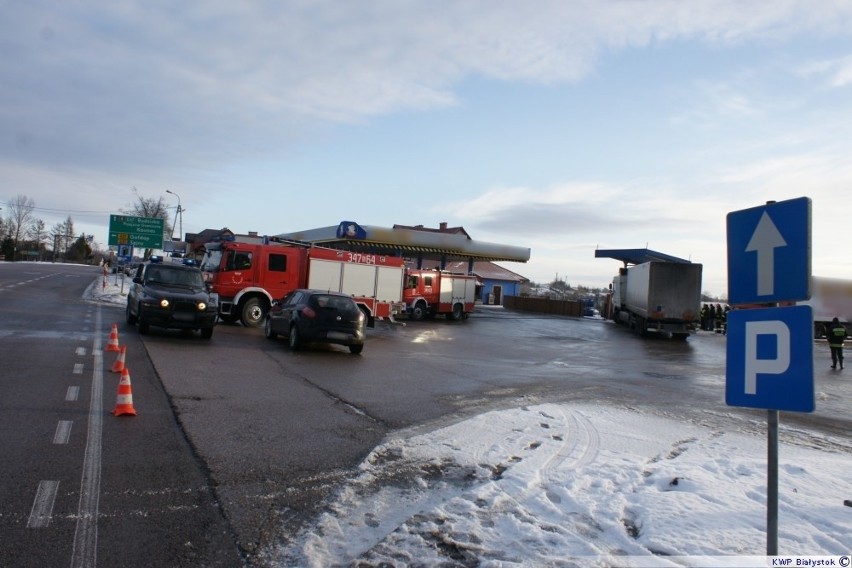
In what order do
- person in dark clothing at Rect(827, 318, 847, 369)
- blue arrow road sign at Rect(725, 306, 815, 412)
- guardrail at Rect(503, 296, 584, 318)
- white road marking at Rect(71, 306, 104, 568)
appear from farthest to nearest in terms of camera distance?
guardrail at Rect(503, 296, 584, 318)
person in dark clothing at Rect(827, 318, 847, 369)
white road marking at Rect(71, 306, 104, 568)
blue arrow road sign at Rect(725, 306, 815, 412)

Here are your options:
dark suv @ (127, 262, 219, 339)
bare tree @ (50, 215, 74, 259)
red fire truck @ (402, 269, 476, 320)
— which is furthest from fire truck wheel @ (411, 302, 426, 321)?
bare tree @ (50, 215, 74, 259)

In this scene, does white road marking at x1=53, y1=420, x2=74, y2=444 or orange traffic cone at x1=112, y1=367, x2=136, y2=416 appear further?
orange traffic cone at x1=112, y1=367, x2=136, y2=416

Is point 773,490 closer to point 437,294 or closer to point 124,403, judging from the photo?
point 124,403

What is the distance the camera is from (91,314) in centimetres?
2197

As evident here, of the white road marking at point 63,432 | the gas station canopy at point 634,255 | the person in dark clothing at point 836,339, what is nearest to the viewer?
the white road marking at point 63,432

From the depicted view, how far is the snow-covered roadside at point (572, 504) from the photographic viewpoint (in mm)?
4012

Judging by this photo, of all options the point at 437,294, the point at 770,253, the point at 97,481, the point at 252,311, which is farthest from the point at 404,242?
the point at 770,253

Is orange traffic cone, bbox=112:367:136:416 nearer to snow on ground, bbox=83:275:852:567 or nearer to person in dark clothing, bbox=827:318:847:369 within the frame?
snow on ground, bbox=83:275:852:567

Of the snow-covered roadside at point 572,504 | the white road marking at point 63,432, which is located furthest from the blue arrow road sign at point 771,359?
the white road marking at point 63,432

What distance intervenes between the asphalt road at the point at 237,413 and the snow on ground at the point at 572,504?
1.52 ft

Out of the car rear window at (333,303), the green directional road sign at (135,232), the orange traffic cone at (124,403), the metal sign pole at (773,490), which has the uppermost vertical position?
the green directional road sign at (135,232)

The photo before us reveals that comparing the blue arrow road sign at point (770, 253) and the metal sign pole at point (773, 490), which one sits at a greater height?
the blue arrow road sign at point (770, 253)

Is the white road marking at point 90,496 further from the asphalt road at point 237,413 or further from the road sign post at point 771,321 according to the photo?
the road sign post at point 771,321

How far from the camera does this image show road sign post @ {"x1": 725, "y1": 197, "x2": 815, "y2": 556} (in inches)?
127
